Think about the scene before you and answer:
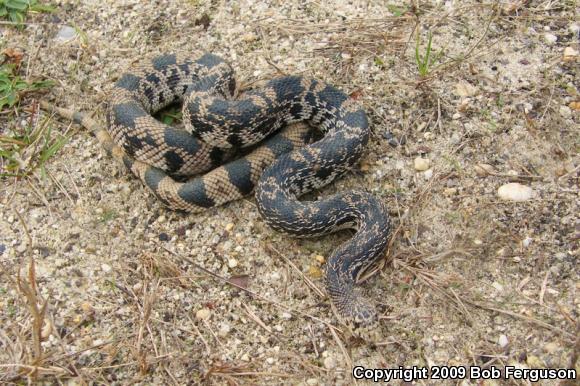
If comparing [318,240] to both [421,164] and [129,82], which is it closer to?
[421,164]

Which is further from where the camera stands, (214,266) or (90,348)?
(214,266)

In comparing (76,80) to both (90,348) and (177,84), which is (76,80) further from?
(90,348)

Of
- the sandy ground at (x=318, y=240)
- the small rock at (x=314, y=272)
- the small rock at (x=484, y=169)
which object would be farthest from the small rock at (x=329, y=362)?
the small rock at (x=484, y=169)

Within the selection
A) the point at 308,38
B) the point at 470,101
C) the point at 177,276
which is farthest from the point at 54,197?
the point at 470,101

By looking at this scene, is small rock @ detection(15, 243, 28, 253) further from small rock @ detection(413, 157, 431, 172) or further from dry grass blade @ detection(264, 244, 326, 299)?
small rock @ detection(413, 157, 431, 172)

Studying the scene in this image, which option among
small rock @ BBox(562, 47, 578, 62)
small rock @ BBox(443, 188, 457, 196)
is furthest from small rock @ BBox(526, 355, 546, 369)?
small rock @ BBox(562, 47, 578, 62)

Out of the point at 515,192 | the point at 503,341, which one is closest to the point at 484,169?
the point at 515,192
